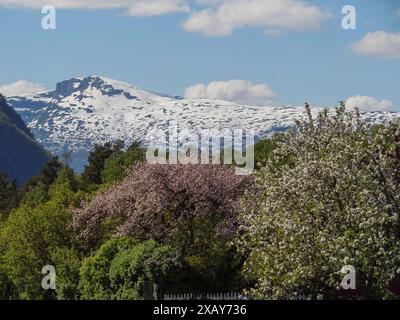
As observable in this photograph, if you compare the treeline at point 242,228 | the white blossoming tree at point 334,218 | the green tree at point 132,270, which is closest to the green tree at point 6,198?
the treeline at point 242,228

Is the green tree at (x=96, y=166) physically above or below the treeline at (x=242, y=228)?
above

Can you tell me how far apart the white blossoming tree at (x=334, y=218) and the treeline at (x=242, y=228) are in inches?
1.6

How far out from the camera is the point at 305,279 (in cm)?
2620

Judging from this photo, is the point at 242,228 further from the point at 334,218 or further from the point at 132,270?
the point at 334,218

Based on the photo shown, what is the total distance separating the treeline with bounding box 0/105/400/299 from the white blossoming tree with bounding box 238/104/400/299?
0.13ft

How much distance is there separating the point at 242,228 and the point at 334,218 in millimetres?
7066

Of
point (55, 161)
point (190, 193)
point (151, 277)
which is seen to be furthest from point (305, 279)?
point (55, 161)

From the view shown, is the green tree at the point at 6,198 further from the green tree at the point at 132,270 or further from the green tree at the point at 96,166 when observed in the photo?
the green tree at the point at 132,270

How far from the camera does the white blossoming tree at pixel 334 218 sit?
81.1 feet

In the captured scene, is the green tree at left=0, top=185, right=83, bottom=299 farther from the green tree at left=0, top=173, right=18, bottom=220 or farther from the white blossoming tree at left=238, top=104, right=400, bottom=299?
the green tree at left=0, top=173, right=18, bottom=220

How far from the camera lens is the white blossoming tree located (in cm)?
2473

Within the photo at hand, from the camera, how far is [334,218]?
25.5m

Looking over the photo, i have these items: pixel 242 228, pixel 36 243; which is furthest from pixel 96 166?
pixel 242 228
